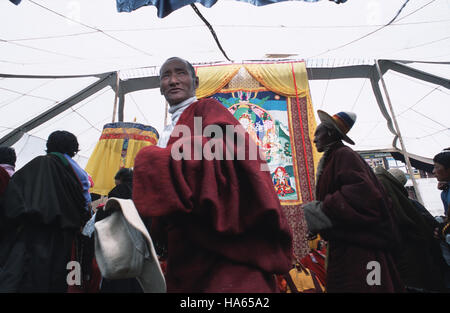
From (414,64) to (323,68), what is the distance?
158cm

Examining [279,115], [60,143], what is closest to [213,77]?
[279,115]

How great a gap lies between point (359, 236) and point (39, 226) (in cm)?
211

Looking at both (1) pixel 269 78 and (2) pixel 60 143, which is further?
(1) pixel 269 78

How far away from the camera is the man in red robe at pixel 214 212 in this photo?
590 mm

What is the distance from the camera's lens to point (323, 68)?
206 inches

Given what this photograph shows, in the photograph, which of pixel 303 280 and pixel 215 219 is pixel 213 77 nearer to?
pixel 303 280

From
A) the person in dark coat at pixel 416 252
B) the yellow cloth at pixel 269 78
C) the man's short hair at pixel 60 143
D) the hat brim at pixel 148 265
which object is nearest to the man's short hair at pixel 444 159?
the person in dark coat at pixel 416 252

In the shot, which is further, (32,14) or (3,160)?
(32,14)

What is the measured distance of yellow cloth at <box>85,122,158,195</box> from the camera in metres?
4.13

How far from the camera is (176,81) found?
3.48ft

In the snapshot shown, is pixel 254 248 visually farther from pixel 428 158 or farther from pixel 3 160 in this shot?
pixel 428 158

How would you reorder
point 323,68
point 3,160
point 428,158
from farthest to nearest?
point 428,158
point 323,68
point 3,160

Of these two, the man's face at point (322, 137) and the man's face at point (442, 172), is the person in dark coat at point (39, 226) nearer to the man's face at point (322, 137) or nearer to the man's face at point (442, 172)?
the man's face at point (322, 137)
